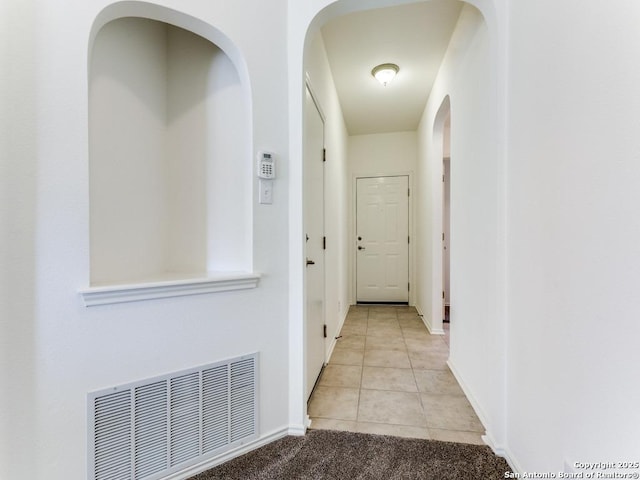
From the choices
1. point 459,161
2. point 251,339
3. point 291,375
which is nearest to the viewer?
point 251,339

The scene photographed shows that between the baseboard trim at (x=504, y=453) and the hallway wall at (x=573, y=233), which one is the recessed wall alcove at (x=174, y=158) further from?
the baseboard trim at (x=504, y=453)

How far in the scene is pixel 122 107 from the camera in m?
1.43

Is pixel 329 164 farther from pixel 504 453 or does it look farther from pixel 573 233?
pixel 504 453

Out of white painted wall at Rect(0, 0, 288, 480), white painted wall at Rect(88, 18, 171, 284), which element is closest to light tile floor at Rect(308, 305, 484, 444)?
white painted wall at Rect(0, 0, 288, 480)

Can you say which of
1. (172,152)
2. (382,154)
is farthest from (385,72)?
(172,152)

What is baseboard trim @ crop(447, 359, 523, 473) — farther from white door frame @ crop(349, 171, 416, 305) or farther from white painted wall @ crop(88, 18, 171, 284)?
white door frame @ crop(349, 171, 416, 305)

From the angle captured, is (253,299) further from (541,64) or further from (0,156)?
(541,64)

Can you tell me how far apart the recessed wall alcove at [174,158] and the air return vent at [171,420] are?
0.47 m

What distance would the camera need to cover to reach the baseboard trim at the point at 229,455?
4.37 ft

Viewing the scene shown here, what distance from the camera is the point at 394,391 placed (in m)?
2.12

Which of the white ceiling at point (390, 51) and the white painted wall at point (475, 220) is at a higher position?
the white ceiling at point (390, 51)

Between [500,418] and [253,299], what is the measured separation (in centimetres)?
138

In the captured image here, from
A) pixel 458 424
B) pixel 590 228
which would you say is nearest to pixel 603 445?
pixel 590 228

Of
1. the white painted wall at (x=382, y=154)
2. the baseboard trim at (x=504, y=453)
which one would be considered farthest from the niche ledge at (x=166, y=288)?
the white painted wall at (x=382, y=154)
